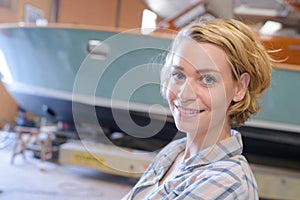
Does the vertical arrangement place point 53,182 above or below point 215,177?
below

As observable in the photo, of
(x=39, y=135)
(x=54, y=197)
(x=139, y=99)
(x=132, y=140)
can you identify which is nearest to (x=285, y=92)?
(x=139, y=99)

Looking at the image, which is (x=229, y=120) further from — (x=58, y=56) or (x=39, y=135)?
(x=39, y=135)

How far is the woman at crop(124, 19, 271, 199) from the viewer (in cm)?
60

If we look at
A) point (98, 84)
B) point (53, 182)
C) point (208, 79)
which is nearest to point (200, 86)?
point (208, 79)

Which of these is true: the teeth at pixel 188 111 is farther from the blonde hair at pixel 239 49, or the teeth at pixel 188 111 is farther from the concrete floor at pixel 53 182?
the concrete floor at pixel 53 182

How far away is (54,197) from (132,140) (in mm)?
790

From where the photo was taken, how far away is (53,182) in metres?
2.44

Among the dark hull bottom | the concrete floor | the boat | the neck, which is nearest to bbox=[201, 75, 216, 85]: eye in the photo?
the neck

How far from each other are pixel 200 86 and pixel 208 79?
0.02 m

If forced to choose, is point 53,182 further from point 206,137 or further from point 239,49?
point 239,49

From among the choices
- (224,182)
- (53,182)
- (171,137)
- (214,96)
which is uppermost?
(214,96)

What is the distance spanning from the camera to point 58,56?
8.71ft

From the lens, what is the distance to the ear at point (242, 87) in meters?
0.66

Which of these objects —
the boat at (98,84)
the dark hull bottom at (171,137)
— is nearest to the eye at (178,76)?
the boat at (98,84)
